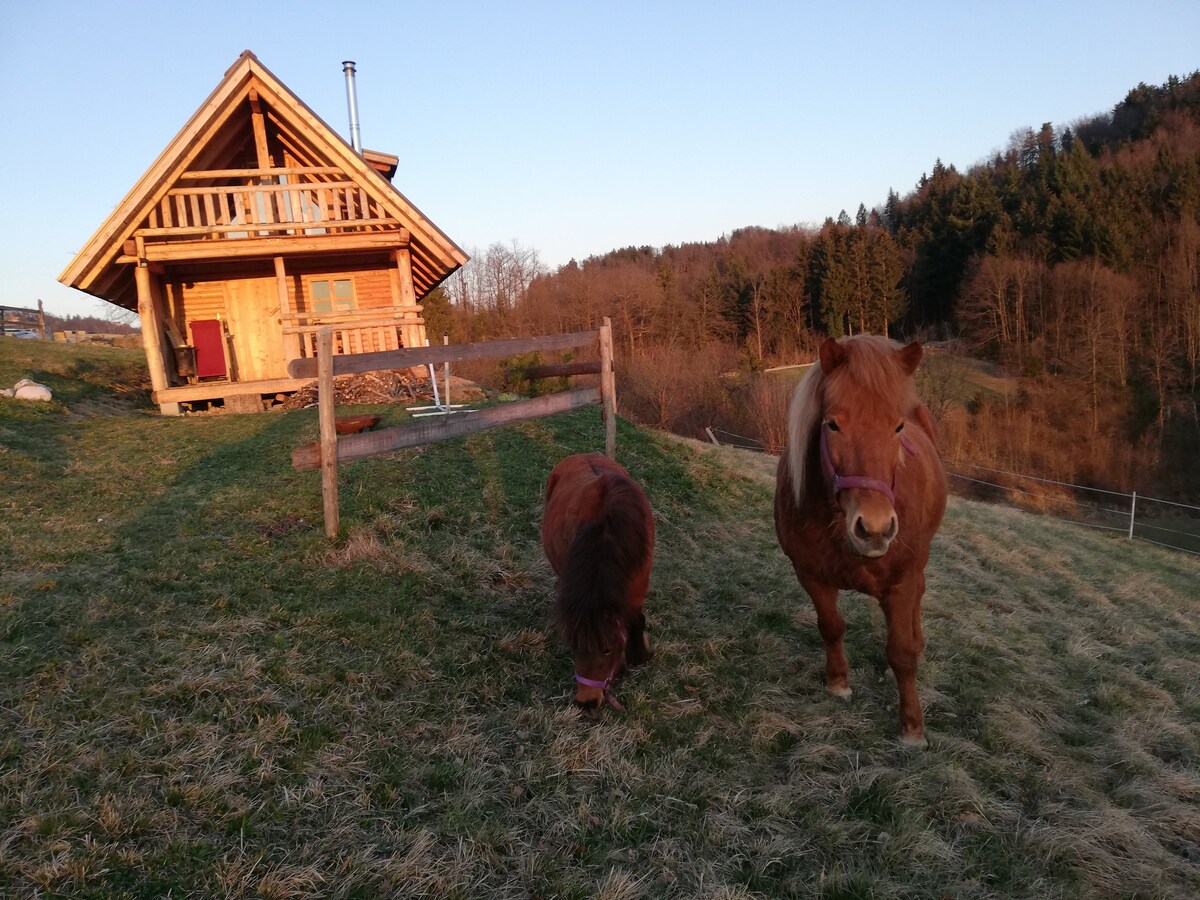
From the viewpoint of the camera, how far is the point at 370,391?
1324cm

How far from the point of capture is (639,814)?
113 inches

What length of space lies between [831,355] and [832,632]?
5.93 ft

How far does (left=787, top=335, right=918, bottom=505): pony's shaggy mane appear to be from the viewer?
2.95 meters

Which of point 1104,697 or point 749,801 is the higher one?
point 749,801

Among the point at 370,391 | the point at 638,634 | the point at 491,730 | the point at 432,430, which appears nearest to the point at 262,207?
the point at 370,391

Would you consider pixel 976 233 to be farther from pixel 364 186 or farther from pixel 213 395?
pixel 213 395

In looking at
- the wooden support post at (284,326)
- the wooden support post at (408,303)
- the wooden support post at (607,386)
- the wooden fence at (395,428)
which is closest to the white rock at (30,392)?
the wooden support post at (284,326)

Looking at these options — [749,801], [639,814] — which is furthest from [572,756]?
[749,801]

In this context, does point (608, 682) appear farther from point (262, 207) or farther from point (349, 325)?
point (262, 207)

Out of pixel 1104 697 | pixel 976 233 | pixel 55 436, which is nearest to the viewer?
pixel 1104 697

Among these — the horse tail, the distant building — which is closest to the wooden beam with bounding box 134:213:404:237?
the horse tail

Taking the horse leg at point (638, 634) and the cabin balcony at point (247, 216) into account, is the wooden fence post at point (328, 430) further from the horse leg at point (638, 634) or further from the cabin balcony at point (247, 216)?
the cabin balcony at point (247, 216)

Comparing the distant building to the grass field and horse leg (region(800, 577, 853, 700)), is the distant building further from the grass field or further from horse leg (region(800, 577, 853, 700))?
horse leg (region(800, 577, 853, 700))

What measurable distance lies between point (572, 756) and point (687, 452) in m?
8.52
